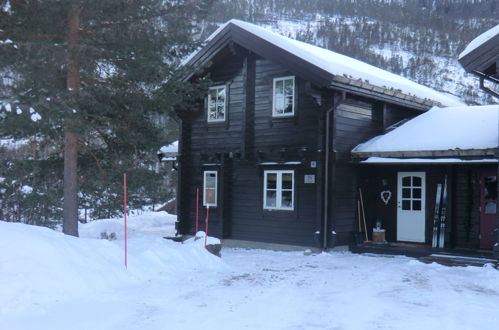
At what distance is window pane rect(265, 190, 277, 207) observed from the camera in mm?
14633

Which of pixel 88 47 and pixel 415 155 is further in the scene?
pixel 415 155

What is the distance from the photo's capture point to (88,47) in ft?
33.0

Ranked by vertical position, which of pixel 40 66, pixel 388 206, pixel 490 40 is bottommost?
pixel 388 206

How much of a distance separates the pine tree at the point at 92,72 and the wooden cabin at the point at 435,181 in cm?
585

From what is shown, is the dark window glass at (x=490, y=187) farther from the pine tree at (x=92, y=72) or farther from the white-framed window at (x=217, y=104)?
the pine tree at (x=92, y=72)

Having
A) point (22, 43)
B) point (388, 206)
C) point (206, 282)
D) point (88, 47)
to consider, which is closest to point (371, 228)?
point (388, 206)

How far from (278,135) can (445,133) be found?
4418 mm

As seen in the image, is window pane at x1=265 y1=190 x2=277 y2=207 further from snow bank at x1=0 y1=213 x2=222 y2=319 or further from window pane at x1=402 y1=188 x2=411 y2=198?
snow bank at x1=0 y1=213 x2=222 y2=319

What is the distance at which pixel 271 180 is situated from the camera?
579 inches

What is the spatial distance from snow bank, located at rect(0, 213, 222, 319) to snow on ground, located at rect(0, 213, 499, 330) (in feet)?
0.06

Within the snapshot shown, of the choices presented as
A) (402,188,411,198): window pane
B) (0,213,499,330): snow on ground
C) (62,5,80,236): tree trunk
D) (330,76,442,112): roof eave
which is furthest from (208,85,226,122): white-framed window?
(0,213,499,330): snow on ground

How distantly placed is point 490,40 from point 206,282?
7.27 m

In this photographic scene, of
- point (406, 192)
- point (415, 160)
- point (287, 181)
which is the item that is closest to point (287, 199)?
point (287, 181)

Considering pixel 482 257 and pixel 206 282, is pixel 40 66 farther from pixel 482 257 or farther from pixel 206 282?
pixel 482 257
